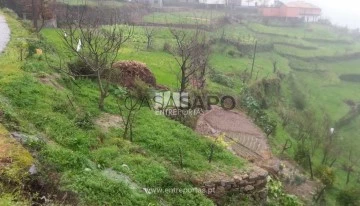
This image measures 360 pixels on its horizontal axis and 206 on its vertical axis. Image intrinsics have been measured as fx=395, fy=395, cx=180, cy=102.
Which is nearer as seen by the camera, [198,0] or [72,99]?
[72,99]

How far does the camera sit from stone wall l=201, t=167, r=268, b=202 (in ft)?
33.0

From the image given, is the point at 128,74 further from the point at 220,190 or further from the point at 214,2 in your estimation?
the point at 214,2

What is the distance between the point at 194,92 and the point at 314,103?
19208 mm

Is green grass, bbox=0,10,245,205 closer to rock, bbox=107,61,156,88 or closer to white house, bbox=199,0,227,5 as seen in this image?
rock, bbox=107,61,156,88

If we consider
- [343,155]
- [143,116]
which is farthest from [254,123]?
[343,155]

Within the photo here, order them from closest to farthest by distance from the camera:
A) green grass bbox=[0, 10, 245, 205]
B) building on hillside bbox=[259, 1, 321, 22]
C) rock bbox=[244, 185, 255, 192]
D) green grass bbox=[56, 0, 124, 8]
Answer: green grass bbox=[0, 10, 245, 205], rock bbox=[244, 185, 255, 192], green grass bbox=[56, 0, 124, 8], building on hillside bbox=[259, 1, 321, 22]

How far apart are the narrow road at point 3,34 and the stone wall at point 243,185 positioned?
34.9 ft

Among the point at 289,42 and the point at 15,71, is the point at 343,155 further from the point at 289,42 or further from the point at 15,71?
the point at 289,42

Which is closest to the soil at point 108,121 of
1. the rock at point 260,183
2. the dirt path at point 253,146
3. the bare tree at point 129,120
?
the bare tree at point 129,120

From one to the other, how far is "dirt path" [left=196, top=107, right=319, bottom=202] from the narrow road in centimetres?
897

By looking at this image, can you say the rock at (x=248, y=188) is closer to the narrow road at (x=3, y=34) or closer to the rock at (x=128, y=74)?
the rock at (x=128, y=74)

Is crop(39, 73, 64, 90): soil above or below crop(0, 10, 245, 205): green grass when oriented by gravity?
above

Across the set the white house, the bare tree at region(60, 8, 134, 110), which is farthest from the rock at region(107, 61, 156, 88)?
the white house

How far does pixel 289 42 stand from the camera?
159 ft
